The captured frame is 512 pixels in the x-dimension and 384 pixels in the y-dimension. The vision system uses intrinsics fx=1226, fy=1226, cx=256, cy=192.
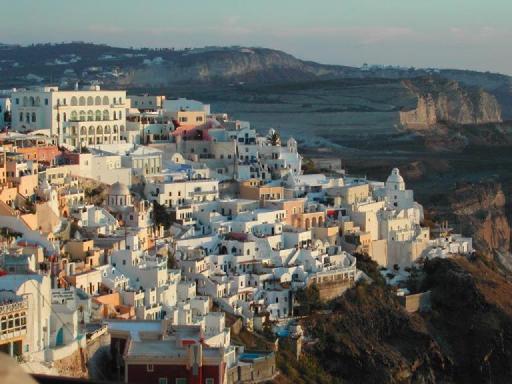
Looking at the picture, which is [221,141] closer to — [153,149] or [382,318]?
[153,149]

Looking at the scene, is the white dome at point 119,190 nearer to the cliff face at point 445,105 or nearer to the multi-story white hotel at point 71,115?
the multi-story white hotel at point 71,115

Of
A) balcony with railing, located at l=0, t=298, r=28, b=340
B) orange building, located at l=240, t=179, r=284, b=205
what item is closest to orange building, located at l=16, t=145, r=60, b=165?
orange building, located at l=240, t=179, r=284, b=205

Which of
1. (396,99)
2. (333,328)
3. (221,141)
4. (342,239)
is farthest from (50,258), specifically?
(396,99)

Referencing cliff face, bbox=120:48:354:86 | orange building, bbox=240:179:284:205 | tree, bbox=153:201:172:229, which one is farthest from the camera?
cliff face, bbox=120:48:354:86

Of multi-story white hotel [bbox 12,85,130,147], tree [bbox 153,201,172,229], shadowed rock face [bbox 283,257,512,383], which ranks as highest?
multi-story white hotel [bbox 12,85,130,147]

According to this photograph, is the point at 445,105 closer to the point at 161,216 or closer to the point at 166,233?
the point at 161,216

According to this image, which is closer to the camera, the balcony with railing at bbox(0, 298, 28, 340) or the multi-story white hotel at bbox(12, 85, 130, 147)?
the balcony with railing at bbox(0, 298, 28, 340)

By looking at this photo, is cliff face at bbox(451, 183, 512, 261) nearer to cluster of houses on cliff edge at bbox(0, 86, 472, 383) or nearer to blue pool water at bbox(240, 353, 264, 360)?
cluster of houses on cliff edge at bbox(0, 86, 472, 383)

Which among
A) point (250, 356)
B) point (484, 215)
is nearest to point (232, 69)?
point (484, 215)
